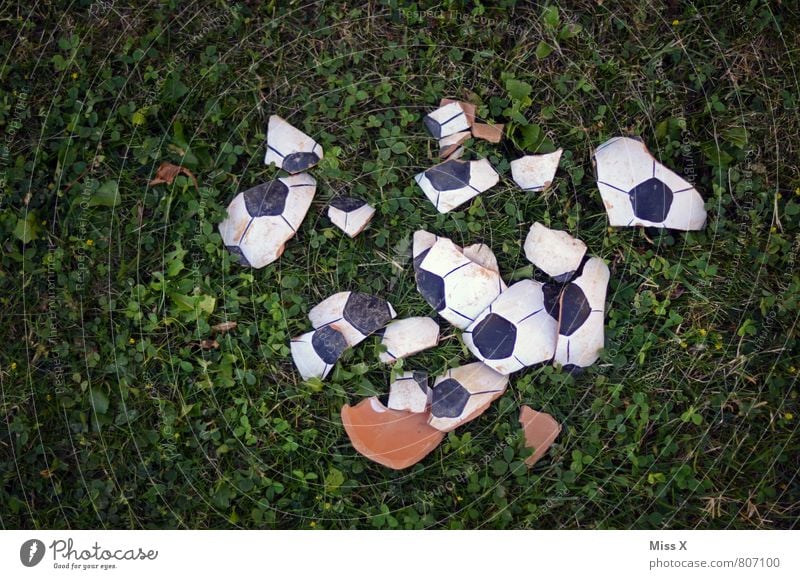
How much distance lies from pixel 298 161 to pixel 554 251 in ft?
3.34

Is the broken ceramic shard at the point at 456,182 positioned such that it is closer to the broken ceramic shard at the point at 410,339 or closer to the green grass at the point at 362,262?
the green grass at the point at 362,262

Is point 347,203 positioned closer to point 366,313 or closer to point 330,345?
point 366,313

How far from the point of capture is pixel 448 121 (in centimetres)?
263

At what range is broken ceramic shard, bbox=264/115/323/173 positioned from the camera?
2.63 meters

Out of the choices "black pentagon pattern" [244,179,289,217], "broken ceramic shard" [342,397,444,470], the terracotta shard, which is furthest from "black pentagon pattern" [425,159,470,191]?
"broken ceramic shard" [342,397,444,470]

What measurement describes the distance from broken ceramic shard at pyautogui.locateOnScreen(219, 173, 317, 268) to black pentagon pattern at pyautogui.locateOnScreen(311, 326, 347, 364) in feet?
1.14

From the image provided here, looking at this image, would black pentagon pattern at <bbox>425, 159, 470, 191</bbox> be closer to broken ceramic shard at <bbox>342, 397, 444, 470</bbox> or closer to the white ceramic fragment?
the white ceramic fragment

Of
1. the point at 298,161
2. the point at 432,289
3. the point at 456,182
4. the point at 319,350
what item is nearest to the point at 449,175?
the point at 456,182

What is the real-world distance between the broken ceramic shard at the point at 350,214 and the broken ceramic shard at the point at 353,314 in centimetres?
25

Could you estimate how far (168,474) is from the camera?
2566 mm

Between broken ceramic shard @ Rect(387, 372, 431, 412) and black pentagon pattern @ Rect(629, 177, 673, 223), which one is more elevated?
black pentagon pattern @ Rect(629, 177, 673, 223)
